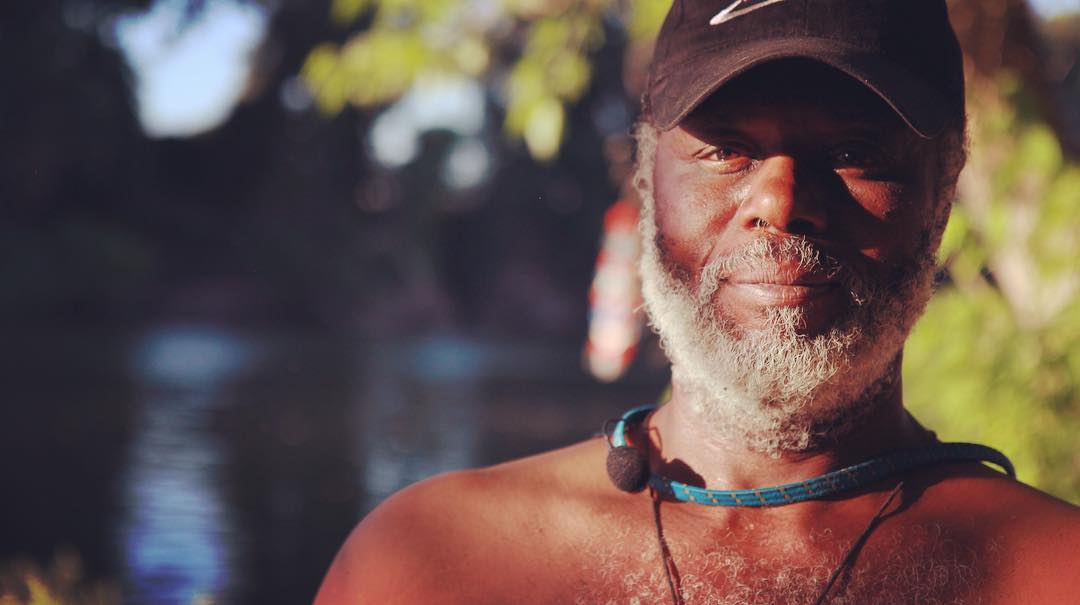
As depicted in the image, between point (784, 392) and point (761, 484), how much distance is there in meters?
0.19

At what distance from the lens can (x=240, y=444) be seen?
20500 millimetres

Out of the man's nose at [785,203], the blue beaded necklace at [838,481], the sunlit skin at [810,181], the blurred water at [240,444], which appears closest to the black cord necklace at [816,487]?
the blue beaded necklace at [838,481]

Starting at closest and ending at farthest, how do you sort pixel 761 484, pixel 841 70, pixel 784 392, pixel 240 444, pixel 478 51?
pixel 841 70 → pixel 784 392 → pixel 761 484 → pixel 478 51 → pixel 240 444

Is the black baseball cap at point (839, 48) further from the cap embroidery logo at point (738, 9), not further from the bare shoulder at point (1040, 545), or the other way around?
the bare shoulder at point (1040, 545)

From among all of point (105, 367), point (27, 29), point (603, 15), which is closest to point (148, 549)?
point (603, 15)

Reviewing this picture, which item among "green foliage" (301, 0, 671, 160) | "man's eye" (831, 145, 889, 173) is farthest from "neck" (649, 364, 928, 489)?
"green foliage" (301, 0, 671, 160)

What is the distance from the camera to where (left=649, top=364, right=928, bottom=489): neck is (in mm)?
1864

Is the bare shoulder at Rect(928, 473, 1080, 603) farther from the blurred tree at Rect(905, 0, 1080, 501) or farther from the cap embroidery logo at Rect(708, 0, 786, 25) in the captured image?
the blurred tree at Rect(905, 0, 1080, 501)

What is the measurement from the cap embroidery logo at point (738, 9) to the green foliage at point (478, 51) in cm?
174

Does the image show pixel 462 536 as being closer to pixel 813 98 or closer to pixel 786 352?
pixel 786 352

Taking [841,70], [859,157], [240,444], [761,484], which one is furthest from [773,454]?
[240,444]

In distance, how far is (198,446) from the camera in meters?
20.0

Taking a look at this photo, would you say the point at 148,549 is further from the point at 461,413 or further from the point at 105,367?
the point at 105,367

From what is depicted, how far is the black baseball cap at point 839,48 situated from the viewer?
1.67 m
